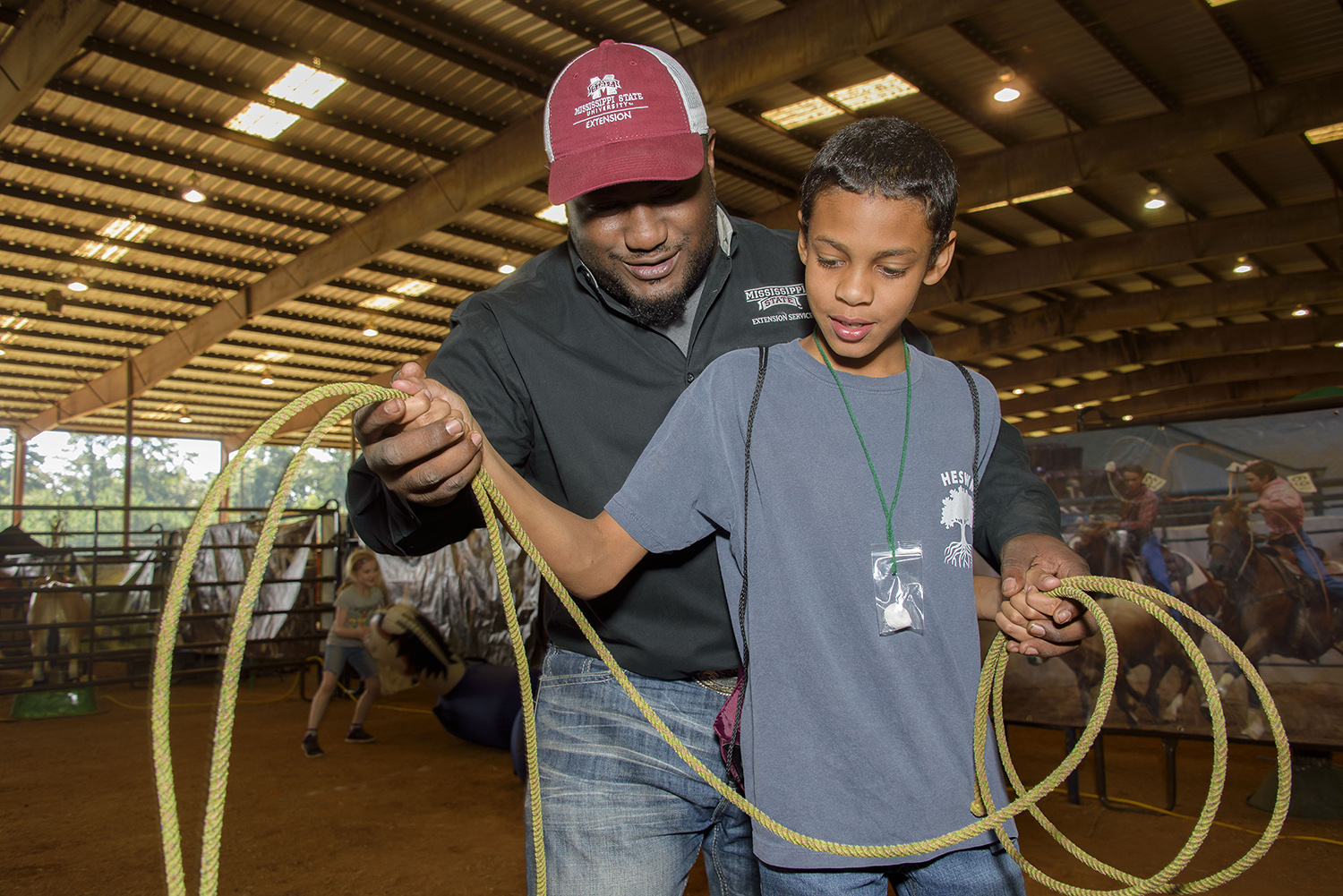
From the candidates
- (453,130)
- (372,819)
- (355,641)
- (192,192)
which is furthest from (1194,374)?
(372,819)

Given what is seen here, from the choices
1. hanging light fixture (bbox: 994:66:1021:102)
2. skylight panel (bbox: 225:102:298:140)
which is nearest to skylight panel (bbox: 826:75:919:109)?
hanging light fixture (bbox: 994:66:1021:102)

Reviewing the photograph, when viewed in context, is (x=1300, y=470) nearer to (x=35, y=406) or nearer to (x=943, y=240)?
(x=943, y=240)

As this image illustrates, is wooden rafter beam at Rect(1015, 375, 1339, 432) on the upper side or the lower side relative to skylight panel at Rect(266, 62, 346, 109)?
lower

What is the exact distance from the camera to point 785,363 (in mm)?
1516

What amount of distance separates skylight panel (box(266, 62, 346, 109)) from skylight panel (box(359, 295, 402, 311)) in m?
5.63

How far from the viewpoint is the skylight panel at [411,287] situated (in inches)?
542

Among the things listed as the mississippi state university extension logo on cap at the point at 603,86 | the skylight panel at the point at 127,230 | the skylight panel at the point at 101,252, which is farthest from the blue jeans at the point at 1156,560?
the skylight panel at the point at 101,252

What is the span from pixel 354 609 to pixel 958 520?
22.7 feet

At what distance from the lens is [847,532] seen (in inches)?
54.8

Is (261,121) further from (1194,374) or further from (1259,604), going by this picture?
(1194,374)

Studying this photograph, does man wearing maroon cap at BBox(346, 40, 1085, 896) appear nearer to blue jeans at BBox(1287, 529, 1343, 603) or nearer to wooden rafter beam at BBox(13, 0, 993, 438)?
blue jeans at BBox(1287, 529, 1343, 603)

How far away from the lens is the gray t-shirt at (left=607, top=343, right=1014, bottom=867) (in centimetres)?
133

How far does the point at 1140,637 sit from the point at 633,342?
4797 millimetres

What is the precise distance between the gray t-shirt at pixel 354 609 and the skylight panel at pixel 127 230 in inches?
268
